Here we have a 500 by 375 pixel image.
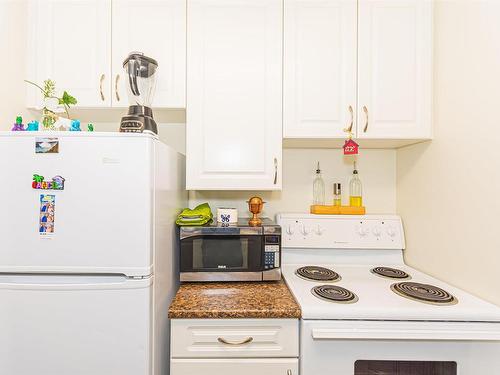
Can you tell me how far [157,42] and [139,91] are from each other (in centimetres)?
28

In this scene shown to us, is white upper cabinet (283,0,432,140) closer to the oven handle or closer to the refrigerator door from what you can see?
the oven handle

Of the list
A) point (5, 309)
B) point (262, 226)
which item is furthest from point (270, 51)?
point (5, 309)

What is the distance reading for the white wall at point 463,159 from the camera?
110cm

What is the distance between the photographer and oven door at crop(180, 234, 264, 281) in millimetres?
1361

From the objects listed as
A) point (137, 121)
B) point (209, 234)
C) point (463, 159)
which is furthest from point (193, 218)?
point (463, 159)

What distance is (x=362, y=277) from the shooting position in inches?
57.9

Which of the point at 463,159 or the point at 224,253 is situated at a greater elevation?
the point at 463,159

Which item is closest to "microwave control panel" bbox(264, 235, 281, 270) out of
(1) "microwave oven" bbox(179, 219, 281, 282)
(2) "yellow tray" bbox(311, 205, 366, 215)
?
(1) "microwave oven" bbox(179, 219, 281, 282)

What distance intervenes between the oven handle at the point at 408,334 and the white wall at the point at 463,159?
0.18 meters

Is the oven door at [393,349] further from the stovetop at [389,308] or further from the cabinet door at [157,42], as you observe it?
the cabinet door at [157,42]

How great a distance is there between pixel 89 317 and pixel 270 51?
1475mm

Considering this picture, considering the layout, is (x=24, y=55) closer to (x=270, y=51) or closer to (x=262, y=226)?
(x=270, y=51)

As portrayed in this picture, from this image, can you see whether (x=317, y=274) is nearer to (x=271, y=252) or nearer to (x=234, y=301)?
(x=271, y=252)

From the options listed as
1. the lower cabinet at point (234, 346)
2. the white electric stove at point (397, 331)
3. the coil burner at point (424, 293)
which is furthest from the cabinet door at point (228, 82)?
the coil burner at point (424, 293)
